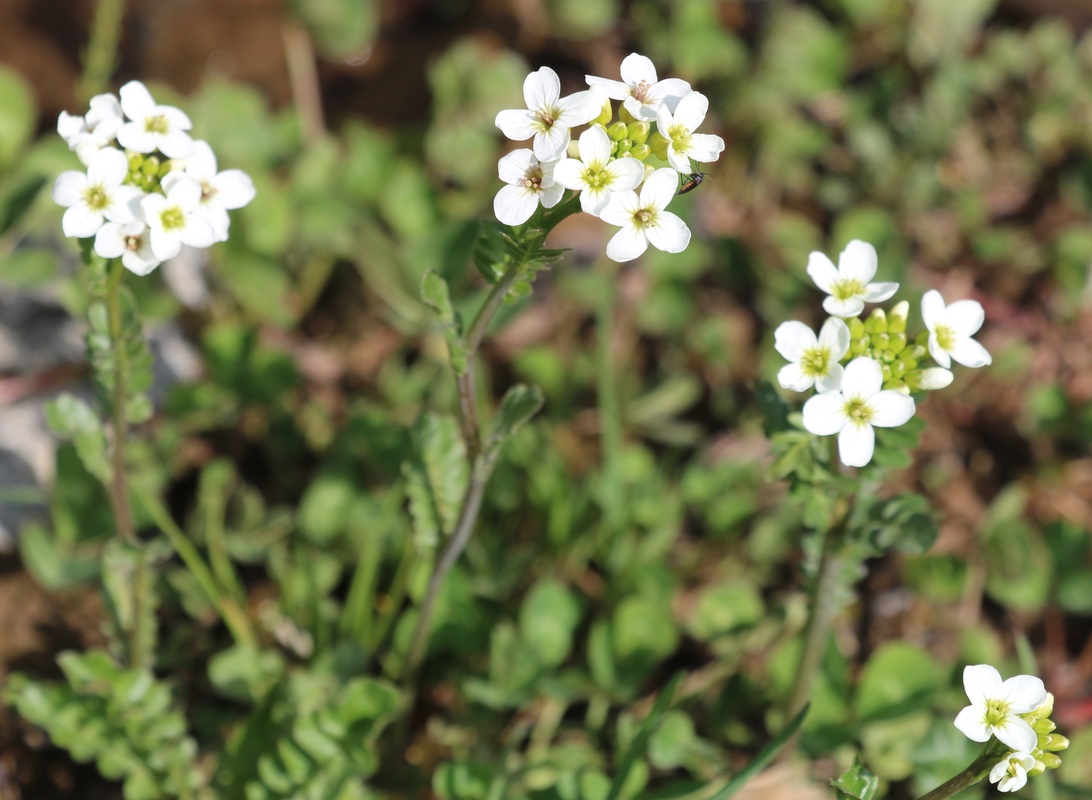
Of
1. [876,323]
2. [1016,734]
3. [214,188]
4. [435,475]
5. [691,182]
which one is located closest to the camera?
[1016,734]

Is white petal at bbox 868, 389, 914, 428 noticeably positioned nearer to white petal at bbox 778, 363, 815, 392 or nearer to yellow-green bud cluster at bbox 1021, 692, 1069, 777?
white petal at bbox 778, 363, 815, 392

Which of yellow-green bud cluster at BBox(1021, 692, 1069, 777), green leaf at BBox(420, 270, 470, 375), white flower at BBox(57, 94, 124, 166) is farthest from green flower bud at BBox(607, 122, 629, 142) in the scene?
yellow-green bud cluster at BBox(1021, 692, 1069, 777)

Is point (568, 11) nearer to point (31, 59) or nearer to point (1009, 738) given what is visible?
point (31, 59)

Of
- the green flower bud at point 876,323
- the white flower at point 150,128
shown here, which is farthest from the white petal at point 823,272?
the white flower at point 150,128

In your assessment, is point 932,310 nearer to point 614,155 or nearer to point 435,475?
point 614,155

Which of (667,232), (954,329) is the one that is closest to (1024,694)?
(954,329)

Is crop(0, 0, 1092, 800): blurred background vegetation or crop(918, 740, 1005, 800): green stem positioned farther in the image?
crop(0, 0, 1092, 800): blurred background vegetation

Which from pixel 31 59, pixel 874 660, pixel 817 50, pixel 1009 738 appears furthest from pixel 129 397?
pixel 817 50
